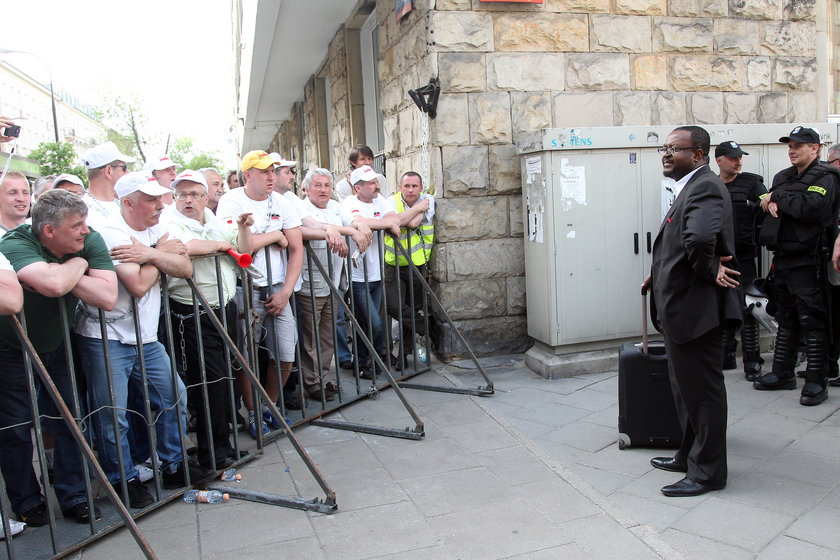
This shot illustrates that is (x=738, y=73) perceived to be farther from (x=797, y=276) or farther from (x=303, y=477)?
(x=303, y=477)

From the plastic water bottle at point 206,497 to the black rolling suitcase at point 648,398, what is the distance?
8.01ft

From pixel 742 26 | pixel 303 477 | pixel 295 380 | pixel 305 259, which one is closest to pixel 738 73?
pixel 742 26

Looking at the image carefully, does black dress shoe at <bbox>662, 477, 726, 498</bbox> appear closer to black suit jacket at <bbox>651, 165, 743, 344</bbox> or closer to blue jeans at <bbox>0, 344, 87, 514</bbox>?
black suit jacket at <bbox>651, 165, 743, 344</bbox>

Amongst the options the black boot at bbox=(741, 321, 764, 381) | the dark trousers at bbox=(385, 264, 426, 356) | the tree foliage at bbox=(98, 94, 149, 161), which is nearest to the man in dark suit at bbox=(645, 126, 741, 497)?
the black boot at bbox=(741, 321, 764, 381)

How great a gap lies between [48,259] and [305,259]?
2322 mm

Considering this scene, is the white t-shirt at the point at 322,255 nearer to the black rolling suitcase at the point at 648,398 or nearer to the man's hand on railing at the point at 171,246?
the man's hand on railing at the point at 171,246

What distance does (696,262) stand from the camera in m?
3.61

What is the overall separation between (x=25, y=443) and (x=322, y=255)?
2774mm

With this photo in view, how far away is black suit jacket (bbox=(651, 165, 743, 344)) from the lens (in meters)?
3.60

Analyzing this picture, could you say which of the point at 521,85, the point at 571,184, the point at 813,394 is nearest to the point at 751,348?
the point at 813,394

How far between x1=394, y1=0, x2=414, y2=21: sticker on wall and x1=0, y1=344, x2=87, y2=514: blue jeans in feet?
15.3

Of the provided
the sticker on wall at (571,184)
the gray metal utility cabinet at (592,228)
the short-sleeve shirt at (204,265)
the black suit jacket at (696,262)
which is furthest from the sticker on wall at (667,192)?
the short-sleeve shirt at (204,265)

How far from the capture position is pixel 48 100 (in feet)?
285

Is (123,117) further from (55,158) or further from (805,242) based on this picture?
(805,242)
